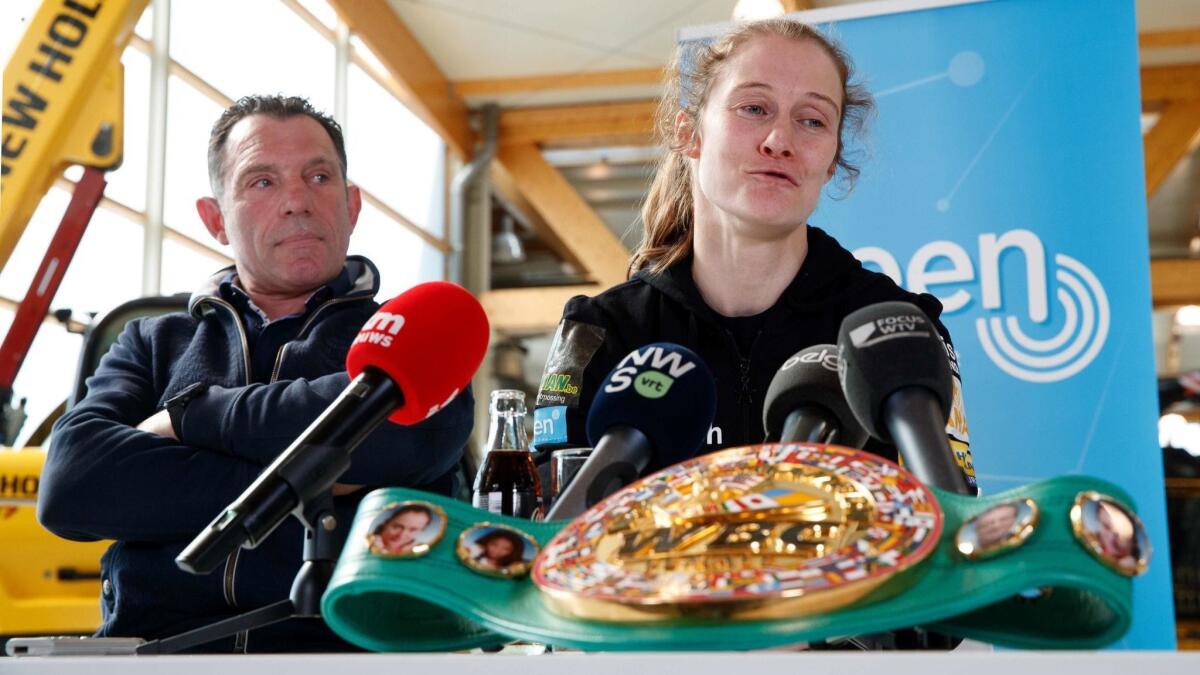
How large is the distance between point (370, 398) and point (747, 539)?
0.93ft

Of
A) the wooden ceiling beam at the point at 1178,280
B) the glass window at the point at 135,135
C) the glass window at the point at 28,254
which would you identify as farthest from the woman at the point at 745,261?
the wooden ceiling beam at the point at 1178,280

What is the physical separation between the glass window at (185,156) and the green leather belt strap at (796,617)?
532cm

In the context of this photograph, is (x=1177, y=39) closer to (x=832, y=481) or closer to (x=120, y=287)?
(x=120, y=287)

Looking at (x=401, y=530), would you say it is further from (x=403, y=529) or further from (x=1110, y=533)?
(x=1110, y=533)

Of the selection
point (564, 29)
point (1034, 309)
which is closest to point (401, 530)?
point (1034, 309)

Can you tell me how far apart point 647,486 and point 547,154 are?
9624mm

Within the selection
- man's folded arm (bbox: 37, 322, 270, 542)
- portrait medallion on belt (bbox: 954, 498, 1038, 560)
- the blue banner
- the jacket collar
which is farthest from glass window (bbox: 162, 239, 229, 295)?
portrait medallion on belt (bbox: 954, 498, 1038, 560)

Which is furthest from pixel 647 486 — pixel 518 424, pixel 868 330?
pixel 518 424

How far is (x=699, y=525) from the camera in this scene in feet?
1.86

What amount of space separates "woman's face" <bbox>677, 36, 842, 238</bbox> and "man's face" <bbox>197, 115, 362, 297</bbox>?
53 centimetres

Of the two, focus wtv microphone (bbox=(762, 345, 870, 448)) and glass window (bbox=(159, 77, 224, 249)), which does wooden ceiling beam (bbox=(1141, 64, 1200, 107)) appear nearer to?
glass window (bbox=(159, 77, 224, 249))

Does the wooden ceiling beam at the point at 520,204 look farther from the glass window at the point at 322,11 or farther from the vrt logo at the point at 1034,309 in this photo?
the vrt logo at the point at 1034,309

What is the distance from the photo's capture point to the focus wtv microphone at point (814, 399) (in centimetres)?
76

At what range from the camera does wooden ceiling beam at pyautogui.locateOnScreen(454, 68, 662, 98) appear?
348 inches
